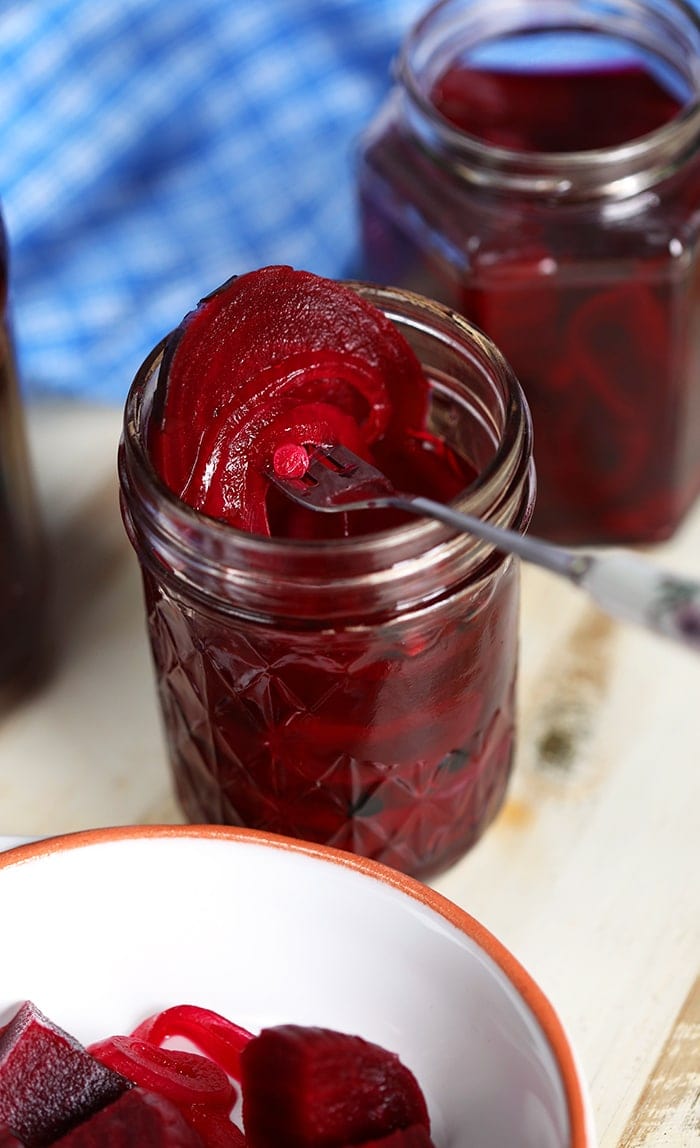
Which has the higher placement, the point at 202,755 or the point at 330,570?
the point at 330,570

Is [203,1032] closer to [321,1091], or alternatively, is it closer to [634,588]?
[321,1091]

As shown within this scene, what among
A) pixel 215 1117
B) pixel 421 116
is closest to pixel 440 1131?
pixel 215 1117

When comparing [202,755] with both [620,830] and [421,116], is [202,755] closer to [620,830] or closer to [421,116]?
[620,830]

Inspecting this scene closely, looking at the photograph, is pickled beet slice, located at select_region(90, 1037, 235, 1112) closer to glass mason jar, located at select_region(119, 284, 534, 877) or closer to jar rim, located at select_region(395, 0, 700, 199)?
glass mason jar, located at select_region(119, 284, 534, 877)

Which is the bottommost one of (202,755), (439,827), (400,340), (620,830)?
(620,830)

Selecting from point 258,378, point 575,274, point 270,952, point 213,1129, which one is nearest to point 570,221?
point 575,274
